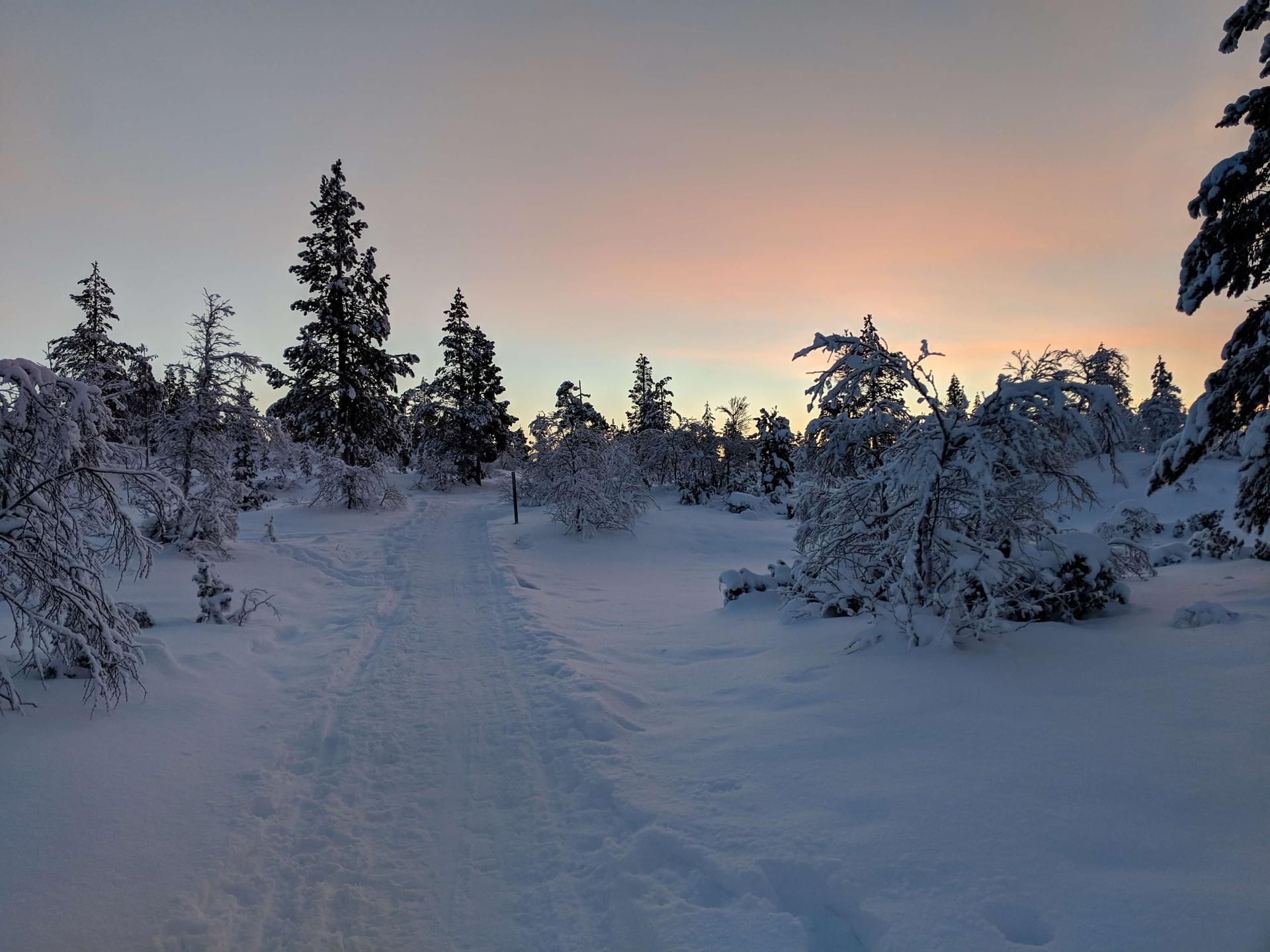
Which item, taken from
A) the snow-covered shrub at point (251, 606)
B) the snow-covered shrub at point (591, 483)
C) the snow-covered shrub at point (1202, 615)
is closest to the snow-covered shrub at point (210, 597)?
the snow-covered shrub at point (251, 606)

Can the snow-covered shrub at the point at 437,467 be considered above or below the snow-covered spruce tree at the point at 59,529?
above

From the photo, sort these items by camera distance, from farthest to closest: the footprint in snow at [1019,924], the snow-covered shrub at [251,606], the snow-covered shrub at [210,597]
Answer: the snow-covered shrub at [251,606] < the snow-covered shrub at [210,597] < the footprint in snow at [1019,924]

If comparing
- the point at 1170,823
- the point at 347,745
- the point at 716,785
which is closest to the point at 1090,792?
the point at 1170,823

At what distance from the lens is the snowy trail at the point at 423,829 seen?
137 inches

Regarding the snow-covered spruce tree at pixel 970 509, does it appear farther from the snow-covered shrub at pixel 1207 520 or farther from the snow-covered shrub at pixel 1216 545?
the snow-covered shrub at pixel 1207 520

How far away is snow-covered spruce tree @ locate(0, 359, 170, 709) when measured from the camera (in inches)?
208

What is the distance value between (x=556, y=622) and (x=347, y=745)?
4.79m

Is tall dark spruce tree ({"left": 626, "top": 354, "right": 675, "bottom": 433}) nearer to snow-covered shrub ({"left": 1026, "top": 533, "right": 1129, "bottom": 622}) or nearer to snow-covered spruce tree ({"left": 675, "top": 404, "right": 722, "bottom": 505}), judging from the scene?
snow-covered spruce tree ({"left": 675, "top": 404, "right": 722, "bottom": 505})

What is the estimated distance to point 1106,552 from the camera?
7867 millimetres

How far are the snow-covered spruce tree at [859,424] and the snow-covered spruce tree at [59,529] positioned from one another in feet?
23.1

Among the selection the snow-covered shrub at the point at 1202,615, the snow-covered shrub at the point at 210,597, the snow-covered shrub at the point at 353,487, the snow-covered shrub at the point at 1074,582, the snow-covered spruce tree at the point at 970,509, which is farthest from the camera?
the snow-covered shrub at the point at 353,487

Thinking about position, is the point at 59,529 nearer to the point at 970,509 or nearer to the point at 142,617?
the point at 142,617

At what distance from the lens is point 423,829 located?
4418mm

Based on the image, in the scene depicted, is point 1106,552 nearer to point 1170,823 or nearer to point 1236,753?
point 1236,753
